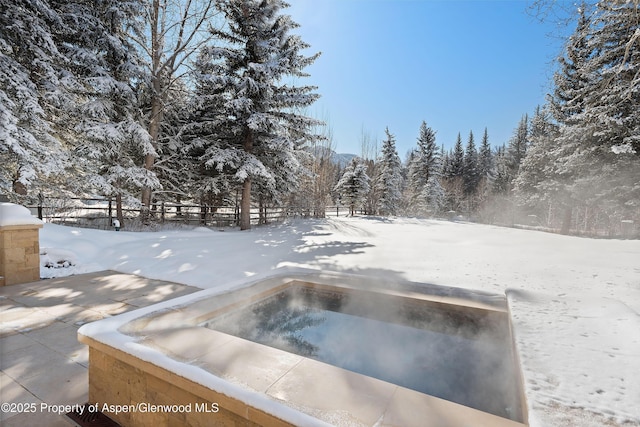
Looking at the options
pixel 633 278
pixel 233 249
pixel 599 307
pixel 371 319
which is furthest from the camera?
pixel 233 249

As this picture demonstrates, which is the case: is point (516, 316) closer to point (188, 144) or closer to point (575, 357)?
point (575, 357)

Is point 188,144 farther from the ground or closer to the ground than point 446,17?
closer to the ground

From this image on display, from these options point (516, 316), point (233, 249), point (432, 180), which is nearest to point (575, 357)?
point (516, 316)

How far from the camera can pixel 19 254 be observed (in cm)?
414

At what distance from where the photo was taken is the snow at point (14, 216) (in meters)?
3.99

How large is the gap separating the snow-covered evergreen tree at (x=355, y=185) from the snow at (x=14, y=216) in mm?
19748

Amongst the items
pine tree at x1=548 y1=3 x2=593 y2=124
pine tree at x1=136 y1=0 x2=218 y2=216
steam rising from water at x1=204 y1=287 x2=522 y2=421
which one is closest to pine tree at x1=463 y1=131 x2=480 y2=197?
pine tree at x1=548 y1=3 x2=593 y2=124

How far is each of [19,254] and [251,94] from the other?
8099mm

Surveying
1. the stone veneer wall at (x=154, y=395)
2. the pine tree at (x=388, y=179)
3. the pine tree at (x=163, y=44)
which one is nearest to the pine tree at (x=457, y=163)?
the pine tree at (x=388, y=179)

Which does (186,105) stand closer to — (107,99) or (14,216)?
(107,99)

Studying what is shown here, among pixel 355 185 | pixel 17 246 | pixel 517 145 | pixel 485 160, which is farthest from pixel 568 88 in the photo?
pixel 485 160

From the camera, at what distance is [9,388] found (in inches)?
76.9

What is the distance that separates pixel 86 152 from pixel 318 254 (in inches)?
288

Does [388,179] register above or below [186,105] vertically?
below
